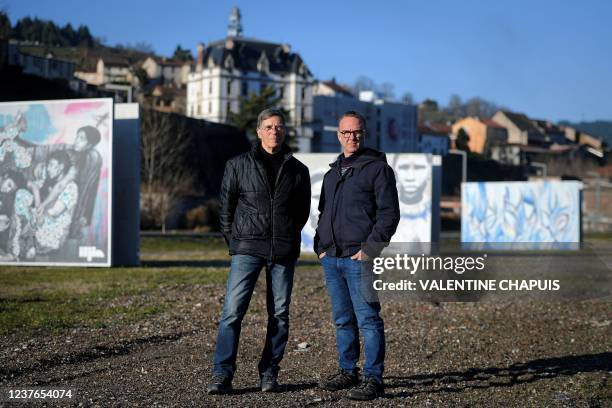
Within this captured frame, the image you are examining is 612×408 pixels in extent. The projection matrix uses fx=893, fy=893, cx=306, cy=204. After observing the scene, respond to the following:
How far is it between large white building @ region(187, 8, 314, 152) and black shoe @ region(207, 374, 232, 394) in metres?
102

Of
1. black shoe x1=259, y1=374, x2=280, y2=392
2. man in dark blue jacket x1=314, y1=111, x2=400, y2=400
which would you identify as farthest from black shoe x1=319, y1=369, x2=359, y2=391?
black shoe x1=259, y1=374, x2=280, y2=392

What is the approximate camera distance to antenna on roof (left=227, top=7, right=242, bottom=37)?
12350 centimetres

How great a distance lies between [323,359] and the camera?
8.23 m

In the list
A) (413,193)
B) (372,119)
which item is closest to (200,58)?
(372,119)

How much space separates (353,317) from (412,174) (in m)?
22.9

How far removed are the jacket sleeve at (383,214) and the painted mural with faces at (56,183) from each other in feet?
45.6

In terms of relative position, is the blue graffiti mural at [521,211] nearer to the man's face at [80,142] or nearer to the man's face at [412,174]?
the man's face at [412,174]

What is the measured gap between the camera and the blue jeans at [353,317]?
6344 mm

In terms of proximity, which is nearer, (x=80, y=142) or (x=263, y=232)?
(x=263, y=232)

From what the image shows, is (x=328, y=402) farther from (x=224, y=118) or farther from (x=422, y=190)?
(x=224, y=118)

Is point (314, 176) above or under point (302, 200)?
above

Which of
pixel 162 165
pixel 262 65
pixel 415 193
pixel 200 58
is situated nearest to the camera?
pixel 415 193

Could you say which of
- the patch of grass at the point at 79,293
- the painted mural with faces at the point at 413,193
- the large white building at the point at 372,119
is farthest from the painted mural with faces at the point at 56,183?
the large white building at the point at 372,119

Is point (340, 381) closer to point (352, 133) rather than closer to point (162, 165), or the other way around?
point (352, 133)
